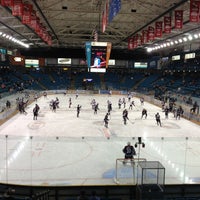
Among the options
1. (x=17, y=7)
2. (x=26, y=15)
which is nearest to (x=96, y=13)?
(x=26, y=15)

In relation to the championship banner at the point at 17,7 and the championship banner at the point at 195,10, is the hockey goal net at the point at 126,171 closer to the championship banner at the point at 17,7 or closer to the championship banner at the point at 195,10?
the championship banner at the point at 195,10

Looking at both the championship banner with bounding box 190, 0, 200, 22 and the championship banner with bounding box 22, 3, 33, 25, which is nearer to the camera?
the championship banner with bounding box 190, 0, 200, 22

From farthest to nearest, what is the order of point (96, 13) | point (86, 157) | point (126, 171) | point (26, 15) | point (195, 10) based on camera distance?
point (96, 13) → point (26, 15) → point (195, 10) → point (86, 157) → point (126, 171)

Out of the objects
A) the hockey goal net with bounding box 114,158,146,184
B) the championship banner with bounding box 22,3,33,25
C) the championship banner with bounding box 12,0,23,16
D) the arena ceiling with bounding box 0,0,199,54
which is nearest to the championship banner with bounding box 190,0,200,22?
the arena ceiling with bounding box 0,0,199,54

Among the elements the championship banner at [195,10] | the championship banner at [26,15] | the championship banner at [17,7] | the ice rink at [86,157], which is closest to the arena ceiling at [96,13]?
the championship banner at [26,15]

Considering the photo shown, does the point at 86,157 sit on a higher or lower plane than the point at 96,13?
lower

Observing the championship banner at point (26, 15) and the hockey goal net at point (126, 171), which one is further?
the championship banner at point (26, 15)

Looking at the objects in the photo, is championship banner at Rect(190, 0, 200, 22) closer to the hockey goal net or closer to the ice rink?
the ice rink

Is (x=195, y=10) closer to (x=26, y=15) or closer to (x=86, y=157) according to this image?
(x=86, y=157)

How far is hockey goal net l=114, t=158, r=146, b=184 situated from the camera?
8945 millimetres

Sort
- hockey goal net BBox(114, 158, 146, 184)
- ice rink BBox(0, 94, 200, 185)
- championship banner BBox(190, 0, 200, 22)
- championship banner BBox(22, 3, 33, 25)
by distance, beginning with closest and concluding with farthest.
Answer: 1. hockey goal net BBox(114, 158, 146, 184)
2. ice rink BBox(0, 94, 200, 185)
3. championship banner BBox(190, 0, 200, 22)
4. championship banner BBox(22, 3, 33, 25)

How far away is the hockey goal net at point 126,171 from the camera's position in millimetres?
8945

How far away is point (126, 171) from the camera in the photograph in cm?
958

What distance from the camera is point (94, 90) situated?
4916cm
